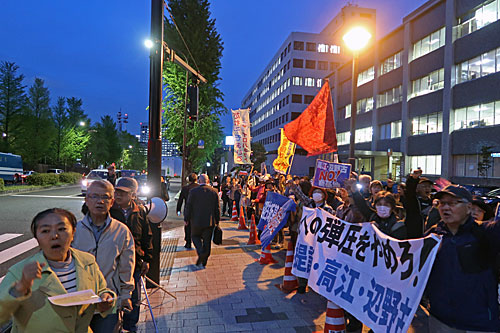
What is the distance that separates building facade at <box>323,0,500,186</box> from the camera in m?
22.5

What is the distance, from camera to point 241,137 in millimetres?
18516

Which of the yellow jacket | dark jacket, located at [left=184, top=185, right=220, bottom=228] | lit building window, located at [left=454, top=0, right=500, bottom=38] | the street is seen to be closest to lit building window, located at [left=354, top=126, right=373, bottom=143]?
lit building window, located at [left=454, top=0, right=500, bottom=38]

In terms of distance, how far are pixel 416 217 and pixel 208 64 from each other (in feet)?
81.4

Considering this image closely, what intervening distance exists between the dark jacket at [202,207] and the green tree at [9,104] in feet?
136

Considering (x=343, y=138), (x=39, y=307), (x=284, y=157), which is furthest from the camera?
(x=343, y=138)

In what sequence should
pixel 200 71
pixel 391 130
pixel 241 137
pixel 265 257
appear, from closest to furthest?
pixel 265 257, pixel 241 137, pixel 200 71, pixel 391 130

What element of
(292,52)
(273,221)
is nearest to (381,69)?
(292,52)

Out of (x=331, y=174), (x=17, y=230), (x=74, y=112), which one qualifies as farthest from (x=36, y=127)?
(x=331, y=174)

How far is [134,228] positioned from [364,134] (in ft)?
129

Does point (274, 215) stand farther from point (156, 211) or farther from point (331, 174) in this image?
point (156, 211)

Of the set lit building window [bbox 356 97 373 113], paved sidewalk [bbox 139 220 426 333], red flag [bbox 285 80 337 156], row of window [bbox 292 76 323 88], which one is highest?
row of window [bbox 292 76 323 88]

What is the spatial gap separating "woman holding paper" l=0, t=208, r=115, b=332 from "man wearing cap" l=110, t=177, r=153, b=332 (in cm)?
130

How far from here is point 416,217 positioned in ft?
14.4

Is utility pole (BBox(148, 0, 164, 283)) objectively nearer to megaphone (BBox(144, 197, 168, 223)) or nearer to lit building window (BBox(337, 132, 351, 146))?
megaphone (BBox(144, 197, 168, 223))
